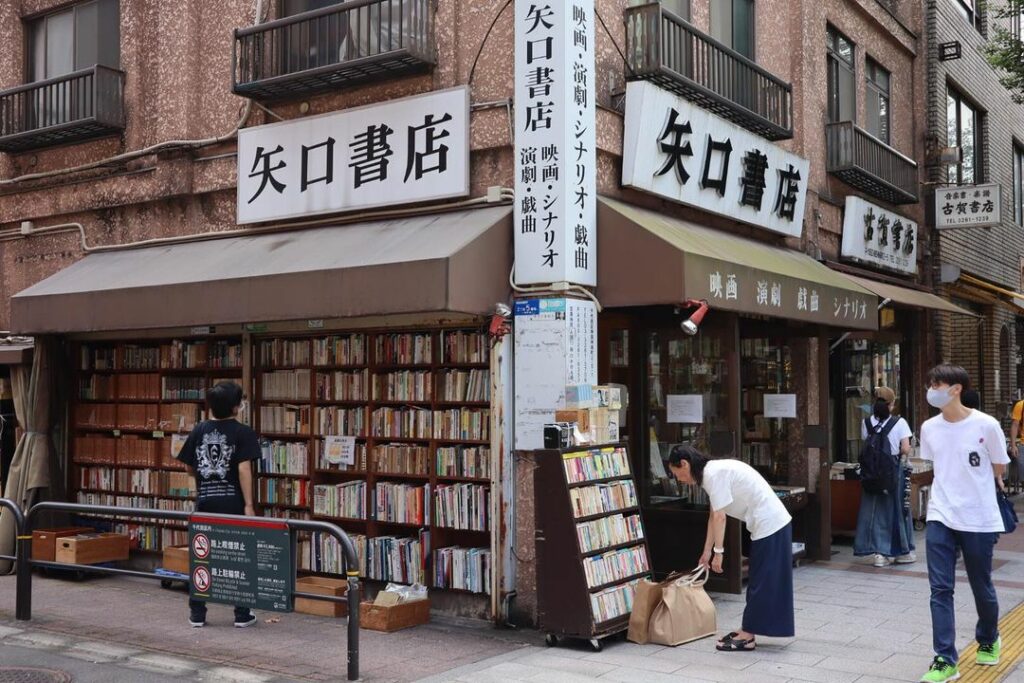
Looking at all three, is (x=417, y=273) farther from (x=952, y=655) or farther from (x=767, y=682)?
(x=952, y=655)

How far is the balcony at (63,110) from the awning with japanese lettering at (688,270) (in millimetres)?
6285

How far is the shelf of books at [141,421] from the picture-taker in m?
11.2

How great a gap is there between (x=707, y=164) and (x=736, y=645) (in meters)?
4.74

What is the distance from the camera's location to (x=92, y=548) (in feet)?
35.9

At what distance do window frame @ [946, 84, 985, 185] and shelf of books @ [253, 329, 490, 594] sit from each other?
11686 millimetres

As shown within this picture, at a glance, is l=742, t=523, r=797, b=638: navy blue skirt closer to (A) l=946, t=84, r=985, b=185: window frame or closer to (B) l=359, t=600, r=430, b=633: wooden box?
(B) l=359, t=600, r=430, b=633: wooden box

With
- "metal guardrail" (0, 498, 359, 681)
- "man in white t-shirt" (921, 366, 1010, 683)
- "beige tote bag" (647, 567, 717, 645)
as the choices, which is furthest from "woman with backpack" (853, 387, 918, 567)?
"metal guardrail" (0, 498, 359, 681)

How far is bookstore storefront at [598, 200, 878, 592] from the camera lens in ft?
28.2

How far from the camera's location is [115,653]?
7730 mm

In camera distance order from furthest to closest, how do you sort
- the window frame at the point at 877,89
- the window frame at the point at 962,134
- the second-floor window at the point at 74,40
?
the window frame at the point at 962,134 → the window frame at the point at 877,89 → the second-floor window at the point at 74,40

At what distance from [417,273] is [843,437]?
8.58 metres

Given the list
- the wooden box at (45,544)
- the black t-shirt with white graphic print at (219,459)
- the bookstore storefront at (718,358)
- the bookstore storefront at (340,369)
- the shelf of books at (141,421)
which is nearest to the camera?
the bookstore storefront at (340,369)

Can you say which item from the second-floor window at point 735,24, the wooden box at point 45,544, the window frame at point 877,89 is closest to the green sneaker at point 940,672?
the second-floor window at point 735,24

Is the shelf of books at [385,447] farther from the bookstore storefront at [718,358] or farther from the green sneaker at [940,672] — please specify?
the green sneaker at [940,672]
